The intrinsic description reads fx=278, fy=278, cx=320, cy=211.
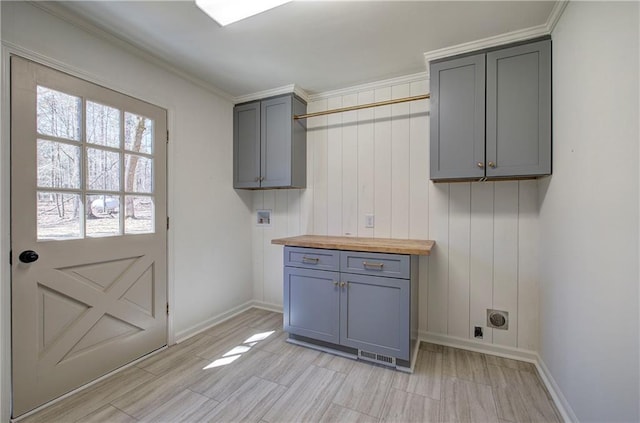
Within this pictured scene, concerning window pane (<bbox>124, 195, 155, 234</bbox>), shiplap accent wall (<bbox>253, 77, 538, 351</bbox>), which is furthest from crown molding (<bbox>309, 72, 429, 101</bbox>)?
window pane (<bbox>124, 195, 155, 234</bbox>)

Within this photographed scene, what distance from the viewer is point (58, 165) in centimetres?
174

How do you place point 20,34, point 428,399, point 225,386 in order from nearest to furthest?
point 20,34 < point 428,399 < point 225,386

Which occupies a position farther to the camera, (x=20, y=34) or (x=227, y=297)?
(x=227, y=297)

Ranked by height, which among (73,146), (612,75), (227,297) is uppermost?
(612,75)

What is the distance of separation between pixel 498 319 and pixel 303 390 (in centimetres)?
166

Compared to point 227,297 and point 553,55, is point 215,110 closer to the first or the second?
point 227,297

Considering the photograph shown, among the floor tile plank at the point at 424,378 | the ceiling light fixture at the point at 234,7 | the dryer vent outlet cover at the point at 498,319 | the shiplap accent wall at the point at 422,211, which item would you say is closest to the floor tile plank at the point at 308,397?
the floor tile plank at the point at 424,378

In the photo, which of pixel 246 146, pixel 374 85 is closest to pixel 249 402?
pixel 246 146

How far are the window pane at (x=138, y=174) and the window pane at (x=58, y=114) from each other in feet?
1.21

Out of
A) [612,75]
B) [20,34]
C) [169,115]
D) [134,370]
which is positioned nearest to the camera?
[612,75]

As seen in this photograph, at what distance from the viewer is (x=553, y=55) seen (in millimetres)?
1842

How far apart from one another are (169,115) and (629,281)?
10.1ft

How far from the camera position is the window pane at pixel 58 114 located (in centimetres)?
167

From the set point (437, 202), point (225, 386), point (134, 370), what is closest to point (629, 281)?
point (437, 202)
